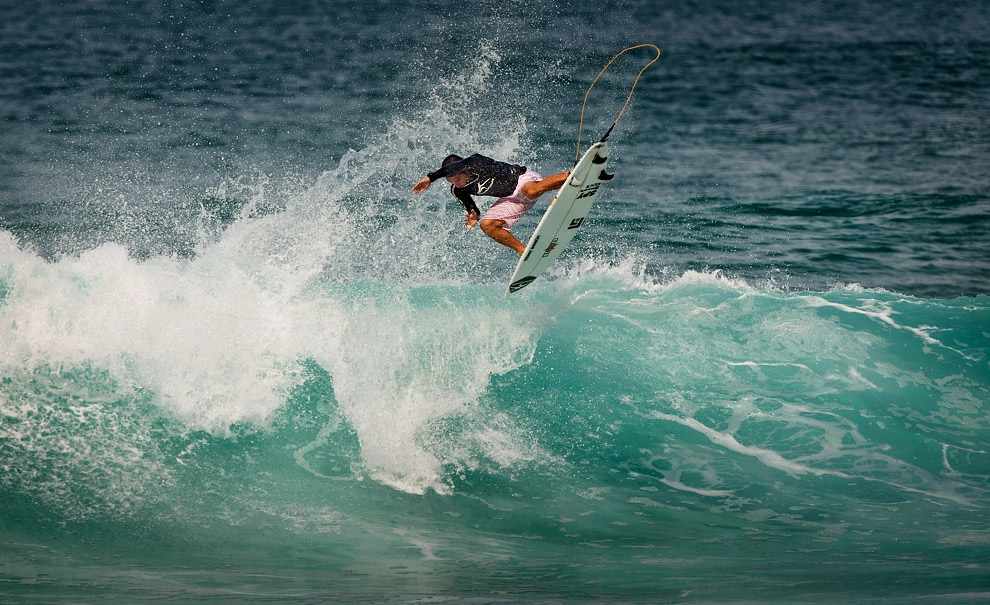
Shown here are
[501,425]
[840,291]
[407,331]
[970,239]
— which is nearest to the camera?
[501,425]

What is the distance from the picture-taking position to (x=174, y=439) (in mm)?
7172

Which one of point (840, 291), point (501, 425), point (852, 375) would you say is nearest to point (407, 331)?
point (501, 425)

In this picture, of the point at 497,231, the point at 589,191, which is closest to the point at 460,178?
the point at 497,231

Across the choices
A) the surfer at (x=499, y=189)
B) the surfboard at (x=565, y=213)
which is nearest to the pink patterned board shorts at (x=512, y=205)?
the surfer at (x=499, y=189)

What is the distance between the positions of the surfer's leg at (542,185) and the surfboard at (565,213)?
27 centimetres

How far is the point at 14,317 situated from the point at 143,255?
561 cm

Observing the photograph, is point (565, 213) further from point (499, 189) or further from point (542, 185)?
point (499, 189)

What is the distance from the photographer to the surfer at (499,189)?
702 centimetres

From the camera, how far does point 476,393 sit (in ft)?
25.9

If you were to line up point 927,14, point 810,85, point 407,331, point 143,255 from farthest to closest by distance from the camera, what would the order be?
point 927,14 < point 810,85 < point 143,255 < point 407,331

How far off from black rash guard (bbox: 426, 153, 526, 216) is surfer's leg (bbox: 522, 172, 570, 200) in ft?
0.40

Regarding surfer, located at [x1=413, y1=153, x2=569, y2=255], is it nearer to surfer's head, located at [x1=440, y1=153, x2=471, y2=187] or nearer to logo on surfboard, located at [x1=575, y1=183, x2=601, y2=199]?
surfer's head, located at [x1=440, y1=153, x2=471, y2=187]

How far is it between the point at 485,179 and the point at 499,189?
0.21 m

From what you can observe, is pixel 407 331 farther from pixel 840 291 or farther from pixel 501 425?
pixel 840 291
